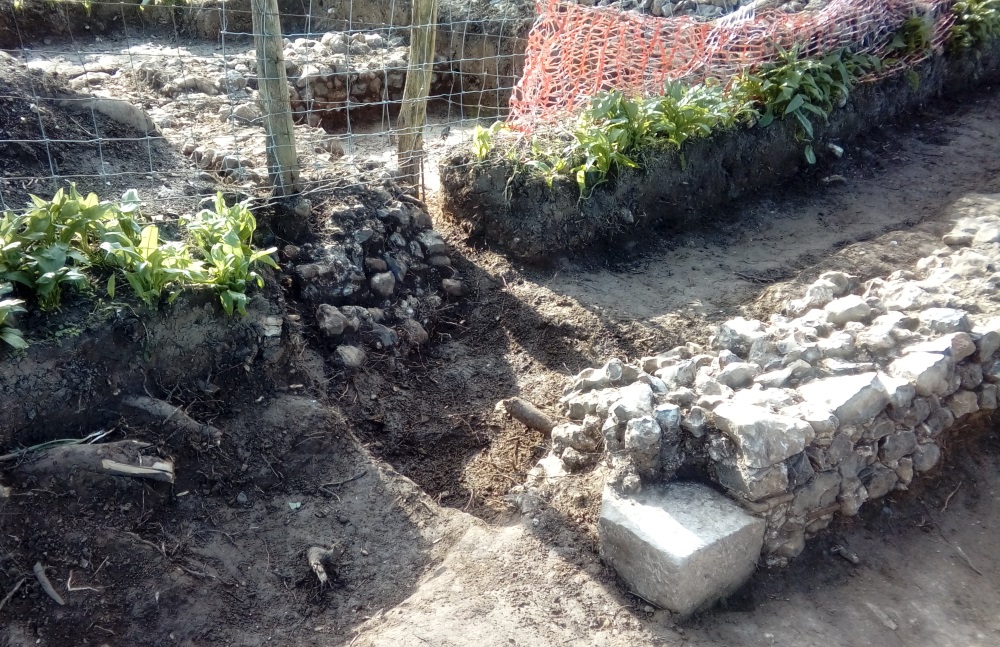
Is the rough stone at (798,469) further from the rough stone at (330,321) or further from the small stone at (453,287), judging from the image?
the small stone at (453,287)

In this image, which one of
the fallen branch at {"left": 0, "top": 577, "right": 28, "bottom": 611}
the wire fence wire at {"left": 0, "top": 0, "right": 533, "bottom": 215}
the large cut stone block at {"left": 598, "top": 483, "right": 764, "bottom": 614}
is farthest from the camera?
the wire fence wire at {"left": 0, "top": 0, "right": 533, "bottom": 215}

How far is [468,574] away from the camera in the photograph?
3.07 metres

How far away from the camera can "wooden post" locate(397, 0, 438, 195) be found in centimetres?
494

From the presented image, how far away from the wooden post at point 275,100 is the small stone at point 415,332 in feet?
3.49

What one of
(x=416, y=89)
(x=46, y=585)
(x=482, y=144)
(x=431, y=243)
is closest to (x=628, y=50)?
(x=482, y=144)

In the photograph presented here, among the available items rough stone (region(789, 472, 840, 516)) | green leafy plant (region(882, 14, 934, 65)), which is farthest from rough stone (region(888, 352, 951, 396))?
green leafy plant (region(882, 14, 934, 65))

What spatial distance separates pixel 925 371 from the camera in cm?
338

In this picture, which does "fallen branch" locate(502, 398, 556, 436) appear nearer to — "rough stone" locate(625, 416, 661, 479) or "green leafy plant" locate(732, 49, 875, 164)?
"rough stone" locate(625, 416, 661, 479)

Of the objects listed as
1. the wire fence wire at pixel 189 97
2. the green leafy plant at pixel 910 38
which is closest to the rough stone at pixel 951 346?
the wire fence wire at pixel 189 97

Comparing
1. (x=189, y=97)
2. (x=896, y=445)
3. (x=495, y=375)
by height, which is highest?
(x=189, y=97)

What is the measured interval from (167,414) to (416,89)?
2.81 m

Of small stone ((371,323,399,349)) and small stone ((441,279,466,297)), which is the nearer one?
small stone ((371,323,399,349))

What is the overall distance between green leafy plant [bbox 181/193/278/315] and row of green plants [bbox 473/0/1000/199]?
2141 millimetres

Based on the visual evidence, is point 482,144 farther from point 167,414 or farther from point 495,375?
point 167,414
